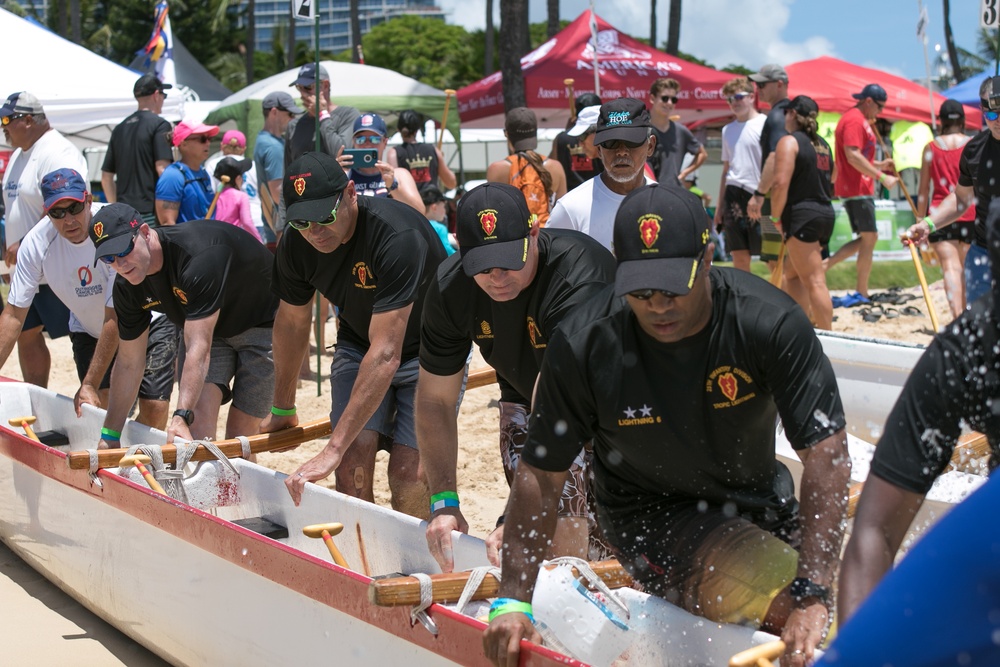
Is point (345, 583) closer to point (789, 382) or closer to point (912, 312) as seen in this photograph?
point (789, 382)

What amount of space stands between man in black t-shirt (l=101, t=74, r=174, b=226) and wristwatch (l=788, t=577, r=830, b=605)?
A: 7122 millimetres

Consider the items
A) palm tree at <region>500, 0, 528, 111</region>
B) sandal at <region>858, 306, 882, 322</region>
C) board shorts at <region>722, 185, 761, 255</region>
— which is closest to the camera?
board shorts at <region>722, 185, 761, 255</region>

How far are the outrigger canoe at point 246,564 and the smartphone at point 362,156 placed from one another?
2.44 metres

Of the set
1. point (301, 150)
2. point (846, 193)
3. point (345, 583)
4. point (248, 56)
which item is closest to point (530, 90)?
point (846, 193)

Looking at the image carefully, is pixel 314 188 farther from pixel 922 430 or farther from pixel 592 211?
pixel 922 430

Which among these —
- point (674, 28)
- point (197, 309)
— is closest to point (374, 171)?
point (197, 309)

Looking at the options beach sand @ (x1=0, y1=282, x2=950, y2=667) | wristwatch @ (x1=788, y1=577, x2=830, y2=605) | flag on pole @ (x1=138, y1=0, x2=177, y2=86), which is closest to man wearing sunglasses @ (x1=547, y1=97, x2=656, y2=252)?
beach sand @ (x1=0, y1=282, x2=950, y2=667)

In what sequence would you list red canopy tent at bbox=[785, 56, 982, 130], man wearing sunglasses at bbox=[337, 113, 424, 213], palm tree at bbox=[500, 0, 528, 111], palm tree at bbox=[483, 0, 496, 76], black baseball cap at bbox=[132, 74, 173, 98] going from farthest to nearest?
palm tree at bbox=[483, 0, 496, 76] < red canopy tent at bbox=[785, 56, 982, 130] < palm tree at bbox=[500, 0, 528, 111] < black baseball cap at bbox=[132, 74, 173, 98] < man wearing sunglasses at bbox=[337, 113, 424, 213]

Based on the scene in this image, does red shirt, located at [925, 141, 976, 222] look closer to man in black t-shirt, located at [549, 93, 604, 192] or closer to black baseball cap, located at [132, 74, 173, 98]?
man in black t-shirt, located at [549, 93, 604, 192]

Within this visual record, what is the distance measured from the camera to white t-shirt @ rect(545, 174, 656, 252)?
5137 mm

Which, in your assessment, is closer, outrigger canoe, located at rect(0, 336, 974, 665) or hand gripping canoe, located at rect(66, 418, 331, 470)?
outrigger canoe, located at rect(0, 336, 974, 665)

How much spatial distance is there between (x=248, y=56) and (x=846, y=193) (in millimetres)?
36592

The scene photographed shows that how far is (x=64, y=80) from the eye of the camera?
13.8 metres

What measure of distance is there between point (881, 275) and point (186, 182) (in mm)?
8232
